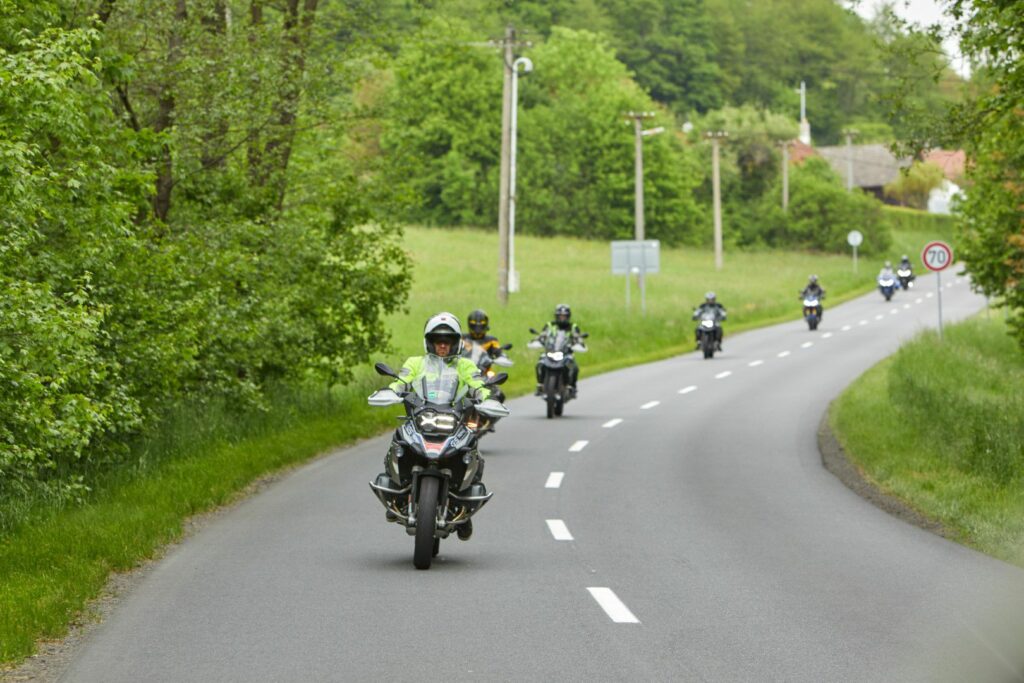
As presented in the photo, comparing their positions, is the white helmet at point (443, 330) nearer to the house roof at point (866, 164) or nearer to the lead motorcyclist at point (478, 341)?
the lead motorcyclist at point (478, 341)

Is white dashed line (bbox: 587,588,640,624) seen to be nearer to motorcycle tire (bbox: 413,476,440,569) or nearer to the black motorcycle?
motorcycle tire (bbox: 413,476,440,569)

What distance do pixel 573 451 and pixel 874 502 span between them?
5.54 metres

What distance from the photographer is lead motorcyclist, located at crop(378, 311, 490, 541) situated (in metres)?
11.7

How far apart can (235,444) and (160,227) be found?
104 inches

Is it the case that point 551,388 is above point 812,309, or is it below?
below

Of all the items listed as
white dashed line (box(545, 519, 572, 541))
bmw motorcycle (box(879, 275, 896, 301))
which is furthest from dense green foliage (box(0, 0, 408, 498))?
bmw motorcycle (box(879, 275, 896, 301))

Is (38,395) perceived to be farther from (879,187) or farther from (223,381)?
(879,187)

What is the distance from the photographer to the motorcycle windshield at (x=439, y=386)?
11.6 meters

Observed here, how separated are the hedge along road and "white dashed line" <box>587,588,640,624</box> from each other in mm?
31

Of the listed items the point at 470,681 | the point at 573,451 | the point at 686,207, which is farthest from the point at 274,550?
the point at 686,207

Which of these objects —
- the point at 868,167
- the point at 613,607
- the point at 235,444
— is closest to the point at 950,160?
the point at 235,444

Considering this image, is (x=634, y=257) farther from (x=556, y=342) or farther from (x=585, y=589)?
(x=585, y=589)

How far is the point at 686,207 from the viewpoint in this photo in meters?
106

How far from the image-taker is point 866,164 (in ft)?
473
